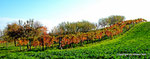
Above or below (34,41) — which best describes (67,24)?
above

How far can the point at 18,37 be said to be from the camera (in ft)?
143

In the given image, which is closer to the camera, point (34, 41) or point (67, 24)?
point (34, 41)

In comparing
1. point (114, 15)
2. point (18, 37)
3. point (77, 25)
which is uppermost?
point (114, 15)

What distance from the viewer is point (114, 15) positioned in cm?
11250

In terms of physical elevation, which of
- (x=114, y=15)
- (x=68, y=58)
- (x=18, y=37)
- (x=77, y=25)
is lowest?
(x=68, y=58)

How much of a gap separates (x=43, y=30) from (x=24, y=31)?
331 inches

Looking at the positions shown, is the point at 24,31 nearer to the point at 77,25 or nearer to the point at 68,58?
the point at 68,58

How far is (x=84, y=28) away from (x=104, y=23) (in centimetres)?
2233

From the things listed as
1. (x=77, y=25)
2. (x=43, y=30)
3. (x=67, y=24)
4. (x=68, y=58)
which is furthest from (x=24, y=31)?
(x=77, y=25)

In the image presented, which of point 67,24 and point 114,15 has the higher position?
point 114,15

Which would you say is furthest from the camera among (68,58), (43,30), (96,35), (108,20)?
(108,20)

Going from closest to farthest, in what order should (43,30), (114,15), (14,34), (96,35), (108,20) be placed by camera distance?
(14,34) < (43,30) < (96,35) < (108,20) < (114,15)

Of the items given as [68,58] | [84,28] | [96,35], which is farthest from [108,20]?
[68,58]

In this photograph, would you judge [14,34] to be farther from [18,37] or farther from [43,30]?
[43,30]
